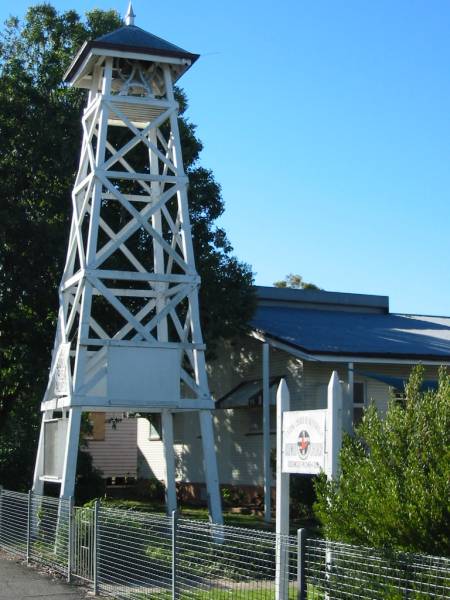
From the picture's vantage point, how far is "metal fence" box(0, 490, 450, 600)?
7695mm

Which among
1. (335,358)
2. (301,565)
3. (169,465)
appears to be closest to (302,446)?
(301,565)

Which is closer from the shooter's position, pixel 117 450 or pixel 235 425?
pixel 235 425

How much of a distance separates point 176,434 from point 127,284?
290 inches

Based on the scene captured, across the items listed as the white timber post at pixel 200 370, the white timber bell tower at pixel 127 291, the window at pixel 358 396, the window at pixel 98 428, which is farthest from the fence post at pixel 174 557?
the window at pixel 98 428

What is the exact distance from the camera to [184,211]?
18328 mm

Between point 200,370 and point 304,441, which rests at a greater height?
point 200,370

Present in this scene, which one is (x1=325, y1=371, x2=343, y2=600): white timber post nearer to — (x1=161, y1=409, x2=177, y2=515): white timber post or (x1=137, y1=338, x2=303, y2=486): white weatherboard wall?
(x1=161, y1=409, x2=177, y2=515): white timber post

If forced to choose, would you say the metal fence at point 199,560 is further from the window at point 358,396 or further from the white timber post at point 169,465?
the window at point 358,396

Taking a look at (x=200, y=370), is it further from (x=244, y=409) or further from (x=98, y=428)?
(x=98, y=428)

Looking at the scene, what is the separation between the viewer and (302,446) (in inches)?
397

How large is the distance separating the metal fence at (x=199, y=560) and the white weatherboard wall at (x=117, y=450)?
801 inches

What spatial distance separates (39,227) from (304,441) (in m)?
14.0

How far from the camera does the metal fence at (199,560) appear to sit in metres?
7.70

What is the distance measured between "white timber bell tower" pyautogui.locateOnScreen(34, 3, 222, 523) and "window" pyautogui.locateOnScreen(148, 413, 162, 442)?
999 centimetres
